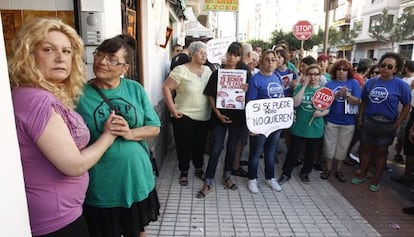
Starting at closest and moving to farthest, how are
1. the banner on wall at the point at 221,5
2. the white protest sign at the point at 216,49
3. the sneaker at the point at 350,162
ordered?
1. the white protest sign at the point at 216,49
2. the sneaker at the point at 350,162
3. the banner on wall at the point at 221,5

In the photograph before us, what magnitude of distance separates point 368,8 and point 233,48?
4047 cm

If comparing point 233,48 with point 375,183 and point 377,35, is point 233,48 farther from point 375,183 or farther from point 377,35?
point 377,35

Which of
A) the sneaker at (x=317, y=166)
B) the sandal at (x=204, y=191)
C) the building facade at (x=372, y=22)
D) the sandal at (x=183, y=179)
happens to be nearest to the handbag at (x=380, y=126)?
the sneaker at (x=317, y=166)

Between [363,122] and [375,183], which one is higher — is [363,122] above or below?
above

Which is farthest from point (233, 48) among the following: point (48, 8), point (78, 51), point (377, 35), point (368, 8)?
point (368, 8)

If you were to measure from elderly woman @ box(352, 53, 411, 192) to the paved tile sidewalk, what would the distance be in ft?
2.82

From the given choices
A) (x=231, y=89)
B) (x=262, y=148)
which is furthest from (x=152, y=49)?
(x=262, y=148)

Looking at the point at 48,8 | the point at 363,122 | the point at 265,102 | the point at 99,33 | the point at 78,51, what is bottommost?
the point at 363,122

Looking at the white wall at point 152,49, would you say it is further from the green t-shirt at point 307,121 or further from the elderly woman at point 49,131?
the elderly woman at point 49,131

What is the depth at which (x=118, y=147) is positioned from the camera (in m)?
2.03

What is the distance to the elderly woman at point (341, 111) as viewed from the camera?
449cm

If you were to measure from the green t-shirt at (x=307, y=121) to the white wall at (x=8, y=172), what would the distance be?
3.85m

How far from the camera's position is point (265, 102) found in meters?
3.91

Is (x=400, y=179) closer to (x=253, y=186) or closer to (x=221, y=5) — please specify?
(x=253, y=186)
